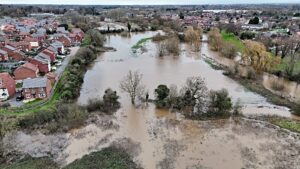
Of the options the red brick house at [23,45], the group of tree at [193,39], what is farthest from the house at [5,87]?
the group of tree at [193,39]

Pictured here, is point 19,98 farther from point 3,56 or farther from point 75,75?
point 3,56

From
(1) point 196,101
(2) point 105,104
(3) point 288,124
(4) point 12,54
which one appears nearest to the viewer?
(3) point 288,124

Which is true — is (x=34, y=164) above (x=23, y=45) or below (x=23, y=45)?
below

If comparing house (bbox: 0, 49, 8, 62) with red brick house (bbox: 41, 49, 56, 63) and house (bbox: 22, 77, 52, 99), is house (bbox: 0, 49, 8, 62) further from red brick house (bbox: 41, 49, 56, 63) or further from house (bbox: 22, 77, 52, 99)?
house (bbox: 22, 77, 52, 99)

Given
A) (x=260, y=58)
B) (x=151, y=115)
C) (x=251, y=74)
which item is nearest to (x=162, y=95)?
(x=151, y=115)

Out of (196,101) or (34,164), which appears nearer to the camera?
(34,164)

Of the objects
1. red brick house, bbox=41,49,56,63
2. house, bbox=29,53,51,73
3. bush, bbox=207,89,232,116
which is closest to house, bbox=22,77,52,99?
house, bbox=29,53,51,73

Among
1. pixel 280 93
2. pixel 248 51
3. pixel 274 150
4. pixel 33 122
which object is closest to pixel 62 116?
pixel 33 122

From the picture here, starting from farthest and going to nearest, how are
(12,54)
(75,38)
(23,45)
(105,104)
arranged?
(75,38) < (23,45) < (12,54) < (105,104)
